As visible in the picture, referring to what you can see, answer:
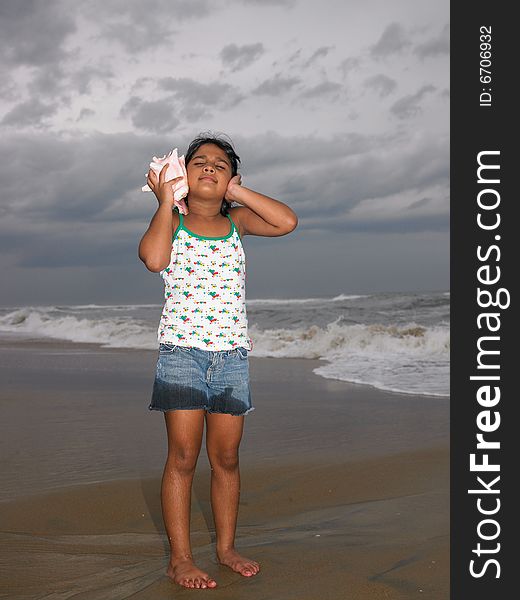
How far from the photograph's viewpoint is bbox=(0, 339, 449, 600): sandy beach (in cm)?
302

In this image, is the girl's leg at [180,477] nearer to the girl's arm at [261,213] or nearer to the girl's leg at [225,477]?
the girl's leg at [225,477]

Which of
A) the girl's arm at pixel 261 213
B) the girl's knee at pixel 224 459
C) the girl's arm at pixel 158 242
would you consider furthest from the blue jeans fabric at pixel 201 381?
the girl's arm at pixel 261 213

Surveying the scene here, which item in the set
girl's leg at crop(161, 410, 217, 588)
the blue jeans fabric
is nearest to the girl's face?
the blue jeans fabric

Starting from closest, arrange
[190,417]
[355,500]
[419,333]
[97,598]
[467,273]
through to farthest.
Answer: [97,598] < [190,417] < [467,273] < [355,500] < [419,333]

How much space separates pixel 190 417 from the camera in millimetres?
3111

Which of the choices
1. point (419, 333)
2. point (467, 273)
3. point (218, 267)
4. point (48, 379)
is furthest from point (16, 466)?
point (419, 333)

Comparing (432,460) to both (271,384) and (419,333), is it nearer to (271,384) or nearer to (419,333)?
(271,384)

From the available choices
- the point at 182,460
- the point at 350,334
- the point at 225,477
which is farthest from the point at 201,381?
the point at 350,334

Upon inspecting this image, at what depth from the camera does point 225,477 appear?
3250 millimetres

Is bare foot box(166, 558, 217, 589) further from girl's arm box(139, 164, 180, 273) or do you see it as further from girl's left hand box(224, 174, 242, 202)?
girl's left hand box(224, 174, 242, 202)

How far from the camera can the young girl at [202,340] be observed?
3.11 meters

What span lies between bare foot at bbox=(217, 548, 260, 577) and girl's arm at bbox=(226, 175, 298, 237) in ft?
4.64

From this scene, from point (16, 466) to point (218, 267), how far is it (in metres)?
2.66

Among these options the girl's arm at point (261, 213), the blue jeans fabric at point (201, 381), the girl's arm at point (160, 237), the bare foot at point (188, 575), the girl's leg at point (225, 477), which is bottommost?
the bare foot at point (188, 575)
